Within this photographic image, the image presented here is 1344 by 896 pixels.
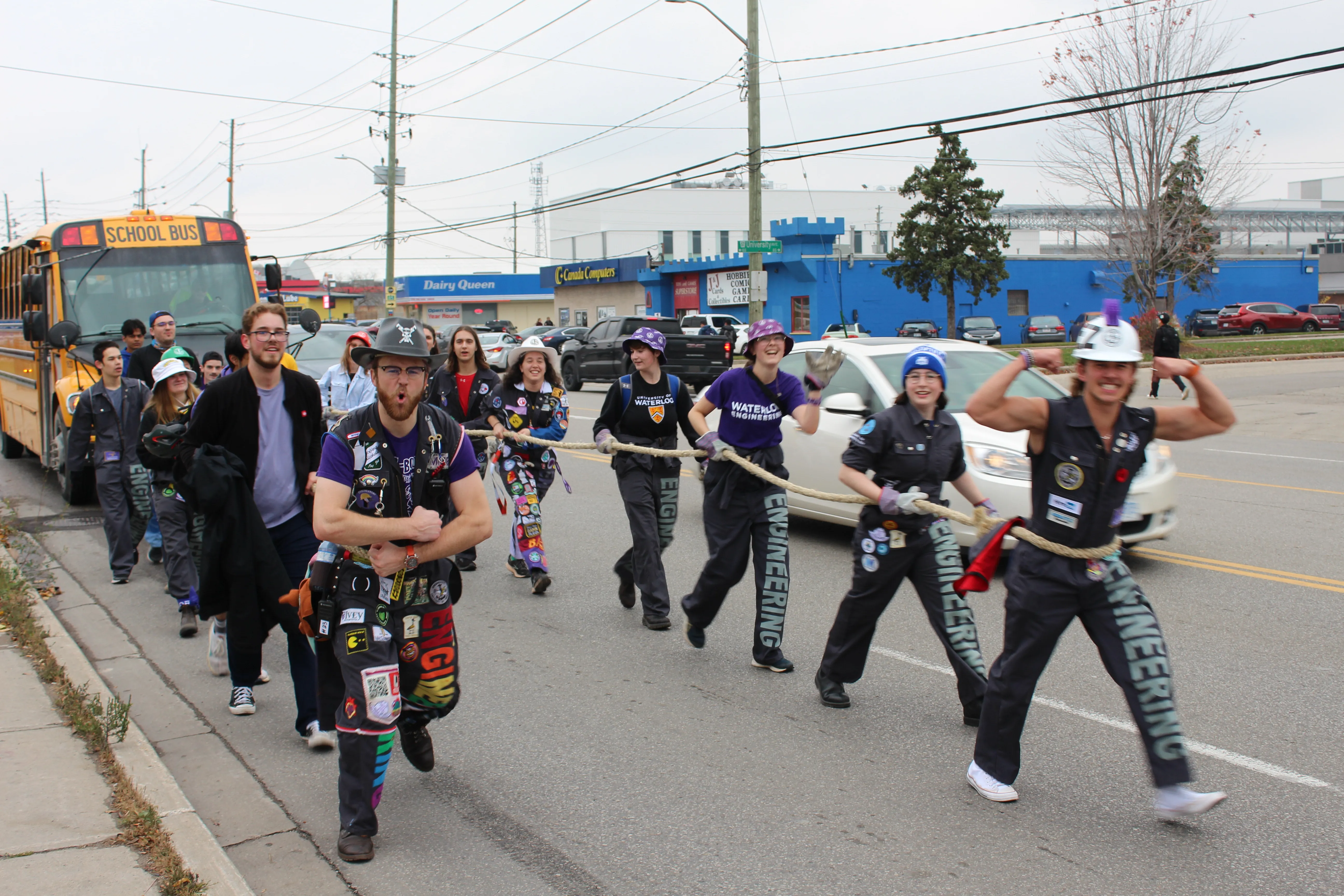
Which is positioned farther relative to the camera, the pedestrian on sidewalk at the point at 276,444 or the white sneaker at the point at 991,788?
the pedestrian on sidewalk at the point at 276,444

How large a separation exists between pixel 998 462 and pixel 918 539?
306cm

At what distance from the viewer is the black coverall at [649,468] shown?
21.5 ft

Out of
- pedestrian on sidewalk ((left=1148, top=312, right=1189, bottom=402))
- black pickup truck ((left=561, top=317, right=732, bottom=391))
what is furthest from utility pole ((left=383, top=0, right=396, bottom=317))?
pedestrian on sidewalk ((left=1148, top=312, right=1189, bottom=402))

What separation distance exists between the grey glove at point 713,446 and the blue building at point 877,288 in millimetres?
35955

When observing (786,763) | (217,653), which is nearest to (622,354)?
(217,653)

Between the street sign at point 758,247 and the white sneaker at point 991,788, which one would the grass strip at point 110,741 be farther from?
the street sign at point 758,247

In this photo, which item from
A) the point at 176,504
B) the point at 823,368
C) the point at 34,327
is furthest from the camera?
the point at 34,327

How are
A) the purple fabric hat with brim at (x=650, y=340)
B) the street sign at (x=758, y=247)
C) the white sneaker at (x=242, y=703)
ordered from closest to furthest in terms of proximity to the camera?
the white sneaker at (x=242, y=703), the purple fabric hat with brim at (x=650, y=340), the street sign at (x=758, y=247)

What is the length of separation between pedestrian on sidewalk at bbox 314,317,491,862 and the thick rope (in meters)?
0.96

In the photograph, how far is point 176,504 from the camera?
6855 millimetres

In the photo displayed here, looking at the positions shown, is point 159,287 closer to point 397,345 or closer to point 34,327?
point 34,327

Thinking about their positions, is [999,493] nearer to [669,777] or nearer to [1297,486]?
[669,777]

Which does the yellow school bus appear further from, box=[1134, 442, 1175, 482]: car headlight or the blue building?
the blue building

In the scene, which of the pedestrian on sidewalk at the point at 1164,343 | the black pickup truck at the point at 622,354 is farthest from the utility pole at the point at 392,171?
the pedestrian on sidewalk at the point at 1164,343
